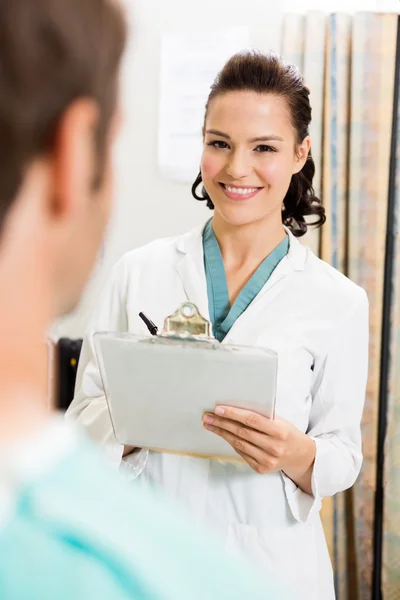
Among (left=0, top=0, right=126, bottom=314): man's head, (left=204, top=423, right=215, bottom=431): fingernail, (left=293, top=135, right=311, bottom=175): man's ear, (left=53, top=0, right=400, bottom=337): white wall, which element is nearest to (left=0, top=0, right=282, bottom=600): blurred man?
(left=0, top=0, right=126, bottom=314): man's head

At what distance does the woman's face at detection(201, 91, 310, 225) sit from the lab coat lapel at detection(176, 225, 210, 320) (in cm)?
10

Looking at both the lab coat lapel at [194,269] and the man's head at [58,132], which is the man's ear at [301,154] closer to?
the lab coat lapel at [194,269]

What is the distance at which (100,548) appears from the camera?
0.30 meters

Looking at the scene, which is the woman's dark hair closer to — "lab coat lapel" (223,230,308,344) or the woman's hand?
"lab coat lapel" (223,230,308,344)

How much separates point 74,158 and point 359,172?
183 centimetres

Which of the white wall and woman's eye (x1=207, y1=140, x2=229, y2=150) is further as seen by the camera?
the white wall

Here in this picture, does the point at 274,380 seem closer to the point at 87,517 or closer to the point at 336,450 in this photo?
the point at 336,450

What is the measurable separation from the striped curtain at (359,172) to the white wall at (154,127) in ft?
0.44

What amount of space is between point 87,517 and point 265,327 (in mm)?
911

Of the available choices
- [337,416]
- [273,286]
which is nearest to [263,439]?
[337,416]

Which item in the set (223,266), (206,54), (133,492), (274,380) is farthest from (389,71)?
(133,492)

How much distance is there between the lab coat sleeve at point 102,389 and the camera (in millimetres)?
1152

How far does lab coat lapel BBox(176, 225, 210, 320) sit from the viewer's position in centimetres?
123

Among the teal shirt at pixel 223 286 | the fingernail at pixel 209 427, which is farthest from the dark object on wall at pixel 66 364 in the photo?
the fingernail at pixel 209 427
